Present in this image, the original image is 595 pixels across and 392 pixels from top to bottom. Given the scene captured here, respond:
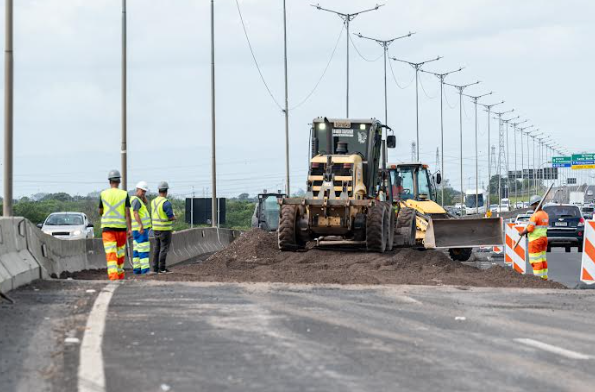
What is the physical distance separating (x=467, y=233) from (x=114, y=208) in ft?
45.2

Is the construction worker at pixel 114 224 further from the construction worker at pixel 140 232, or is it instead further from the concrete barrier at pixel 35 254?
the construction worker at pixel 140 232

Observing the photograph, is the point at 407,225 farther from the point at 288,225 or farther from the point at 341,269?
the point at 341,269

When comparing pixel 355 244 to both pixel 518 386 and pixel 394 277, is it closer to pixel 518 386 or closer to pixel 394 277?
pixel 394 277

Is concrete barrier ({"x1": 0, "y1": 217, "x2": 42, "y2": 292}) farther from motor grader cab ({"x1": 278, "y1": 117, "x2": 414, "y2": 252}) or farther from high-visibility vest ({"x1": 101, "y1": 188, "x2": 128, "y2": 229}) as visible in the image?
motor grader cab ({"x1": 278, "y1": 117, "x2": 414, "y2": 252})

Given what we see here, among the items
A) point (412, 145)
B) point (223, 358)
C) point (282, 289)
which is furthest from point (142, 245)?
point (412, 145)

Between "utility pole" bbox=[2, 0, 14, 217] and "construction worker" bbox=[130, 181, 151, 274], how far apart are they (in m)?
2.79

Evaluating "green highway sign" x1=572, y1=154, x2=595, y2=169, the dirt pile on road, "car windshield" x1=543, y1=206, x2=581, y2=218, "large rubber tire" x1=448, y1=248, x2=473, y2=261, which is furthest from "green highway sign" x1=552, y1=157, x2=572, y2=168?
the dirt pile on road

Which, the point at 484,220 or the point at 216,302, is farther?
the point at 484,220

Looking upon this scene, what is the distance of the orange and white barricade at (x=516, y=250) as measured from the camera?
25484 millimetres

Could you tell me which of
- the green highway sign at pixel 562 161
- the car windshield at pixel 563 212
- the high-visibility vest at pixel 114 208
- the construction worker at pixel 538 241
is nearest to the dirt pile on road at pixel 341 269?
the construction worker at pixel 538 241

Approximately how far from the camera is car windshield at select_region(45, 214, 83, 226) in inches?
1725

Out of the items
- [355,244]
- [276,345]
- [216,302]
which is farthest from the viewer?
[355,244]

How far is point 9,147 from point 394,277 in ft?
23.2

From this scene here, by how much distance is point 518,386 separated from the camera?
7898 millimetres
